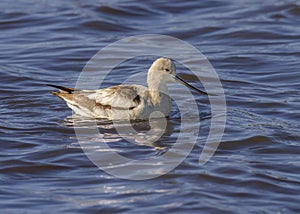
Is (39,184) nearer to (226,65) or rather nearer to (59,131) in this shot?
(59,131)

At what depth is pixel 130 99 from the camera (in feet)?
38.8

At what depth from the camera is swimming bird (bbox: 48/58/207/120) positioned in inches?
466

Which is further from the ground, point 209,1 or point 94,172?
point 209,1

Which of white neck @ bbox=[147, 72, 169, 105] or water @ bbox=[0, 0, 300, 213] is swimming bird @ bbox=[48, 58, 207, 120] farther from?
water @ bbox=[0, 0, 300, 213]

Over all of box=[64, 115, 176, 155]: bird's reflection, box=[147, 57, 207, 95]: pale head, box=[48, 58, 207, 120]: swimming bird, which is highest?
box=[147, 57, 207, 95]: pale head

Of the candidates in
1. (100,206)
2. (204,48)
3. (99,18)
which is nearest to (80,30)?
(99,18)

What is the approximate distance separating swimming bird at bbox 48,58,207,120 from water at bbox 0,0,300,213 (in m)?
0.35

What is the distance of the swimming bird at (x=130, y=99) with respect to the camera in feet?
38.9

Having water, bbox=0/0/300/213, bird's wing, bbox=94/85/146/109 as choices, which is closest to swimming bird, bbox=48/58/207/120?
bird's wing, bbox=94/85/146/109

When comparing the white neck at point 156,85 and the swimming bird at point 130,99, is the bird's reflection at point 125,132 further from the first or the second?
the white neck at point 156,85

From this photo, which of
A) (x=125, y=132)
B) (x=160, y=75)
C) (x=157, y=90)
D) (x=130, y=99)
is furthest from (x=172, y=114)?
(x=125, y=132)

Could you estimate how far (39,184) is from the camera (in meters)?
9.57

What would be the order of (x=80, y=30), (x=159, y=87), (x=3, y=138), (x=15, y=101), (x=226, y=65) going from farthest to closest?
(x=80, y=30)
(x=226, y=65)
(x=15, y=101)
(x=159, y=87)
(x=3, y=138)

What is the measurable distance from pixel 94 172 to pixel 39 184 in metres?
0.73
